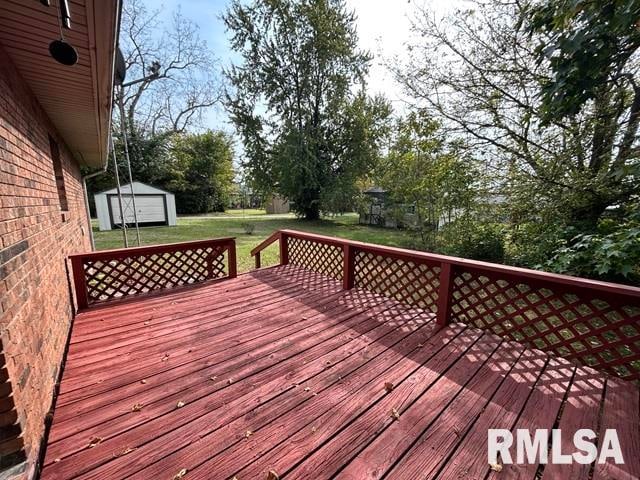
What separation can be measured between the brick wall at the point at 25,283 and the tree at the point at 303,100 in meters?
13.6

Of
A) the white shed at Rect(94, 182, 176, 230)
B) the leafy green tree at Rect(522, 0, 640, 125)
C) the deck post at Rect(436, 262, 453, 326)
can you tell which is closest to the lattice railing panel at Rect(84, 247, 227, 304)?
the deck post at Rect(436, 262, 453, 326)

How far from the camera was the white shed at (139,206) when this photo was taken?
12656 millimetres

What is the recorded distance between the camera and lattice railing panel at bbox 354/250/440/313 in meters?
3.30

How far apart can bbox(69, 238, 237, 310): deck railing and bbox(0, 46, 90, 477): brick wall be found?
2.28 ft

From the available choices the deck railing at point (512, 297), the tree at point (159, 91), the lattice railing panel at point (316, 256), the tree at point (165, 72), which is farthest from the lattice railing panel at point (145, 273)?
the tree at point (159, 91)

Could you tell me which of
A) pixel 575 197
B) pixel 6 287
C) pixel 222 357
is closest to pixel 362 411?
pixel 222 357

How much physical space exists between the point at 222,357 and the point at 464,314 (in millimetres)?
2548

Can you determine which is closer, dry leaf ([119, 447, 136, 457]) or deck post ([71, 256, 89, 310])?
dry leaf ([119, 447, 136, 457])

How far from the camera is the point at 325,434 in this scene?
1571 mm

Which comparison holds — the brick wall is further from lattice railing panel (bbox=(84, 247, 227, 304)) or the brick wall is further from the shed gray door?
the shed gray door

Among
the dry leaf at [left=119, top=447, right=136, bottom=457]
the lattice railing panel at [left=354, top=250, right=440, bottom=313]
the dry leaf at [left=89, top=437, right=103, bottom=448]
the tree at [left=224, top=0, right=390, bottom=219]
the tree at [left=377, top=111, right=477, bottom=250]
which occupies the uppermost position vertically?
the tree at [left=224, top=0, right=390, bottom=219]

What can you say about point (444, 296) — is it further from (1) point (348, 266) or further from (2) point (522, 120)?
(2) point (522, 120)

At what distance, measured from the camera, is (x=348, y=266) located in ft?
13.1

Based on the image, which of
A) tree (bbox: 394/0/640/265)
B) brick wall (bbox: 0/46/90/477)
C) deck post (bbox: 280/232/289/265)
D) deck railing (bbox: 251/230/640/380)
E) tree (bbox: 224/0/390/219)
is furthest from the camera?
tree (bbox: 224/0/390/219)
